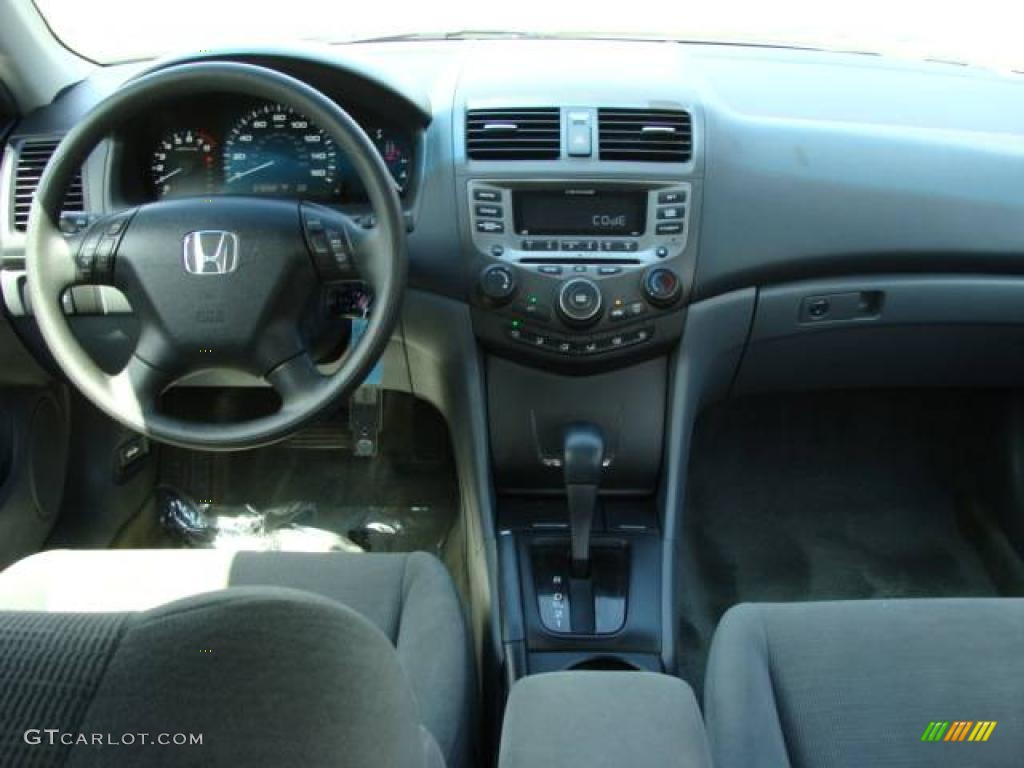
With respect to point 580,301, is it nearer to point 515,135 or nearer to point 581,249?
point 581,249

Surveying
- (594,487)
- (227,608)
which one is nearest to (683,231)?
(594,487)

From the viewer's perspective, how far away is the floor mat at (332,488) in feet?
8.30

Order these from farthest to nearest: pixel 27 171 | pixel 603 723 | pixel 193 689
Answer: pixel 27 171
pixel 603 723
pixel 193 689

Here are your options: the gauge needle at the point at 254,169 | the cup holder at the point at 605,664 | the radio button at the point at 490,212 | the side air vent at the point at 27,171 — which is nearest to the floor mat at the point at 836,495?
the cup holder at the point at 605,664

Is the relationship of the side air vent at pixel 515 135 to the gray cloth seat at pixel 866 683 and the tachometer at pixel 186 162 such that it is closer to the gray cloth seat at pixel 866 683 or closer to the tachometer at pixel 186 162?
the tachometer at pixel 186 162

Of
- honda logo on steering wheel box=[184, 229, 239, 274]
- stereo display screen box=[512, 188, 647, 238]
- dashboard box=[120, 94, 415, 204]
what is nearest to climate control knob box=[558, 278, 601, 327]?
stereo display screen box=[512, 188, 647, 238]

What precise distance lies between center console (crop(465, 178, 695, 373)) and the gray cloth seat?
61 centimetres

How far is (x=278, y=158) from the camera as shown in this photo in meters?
1.83

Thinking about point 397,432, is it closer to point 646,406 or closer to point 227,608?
point 646,406

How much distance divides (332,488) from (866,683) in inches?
63.7

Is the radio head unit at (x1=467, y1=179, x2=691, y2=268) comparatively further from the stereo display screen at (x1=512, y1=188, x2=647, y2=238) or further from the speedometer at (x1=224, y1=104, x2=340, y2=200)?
the speedometer at (x1=224, y1=104, x2=340, y2=200)

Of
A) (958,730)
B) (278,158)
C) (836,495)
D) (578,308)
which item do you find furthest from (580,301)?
(836,495)

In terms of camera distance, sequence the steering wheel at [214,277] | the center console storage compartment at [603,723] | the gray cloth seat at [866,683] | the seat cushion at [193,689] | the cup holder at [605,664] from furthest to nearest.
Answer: the cup holder at [605,664]
the steering wheel at [214,277]
the gray cloth seat at [866,683]
the center console storage compartment at [603,723]
the seat cushion at [193,689]

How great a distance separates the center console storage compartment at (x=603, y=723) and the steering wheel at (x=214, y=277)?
559 mm
